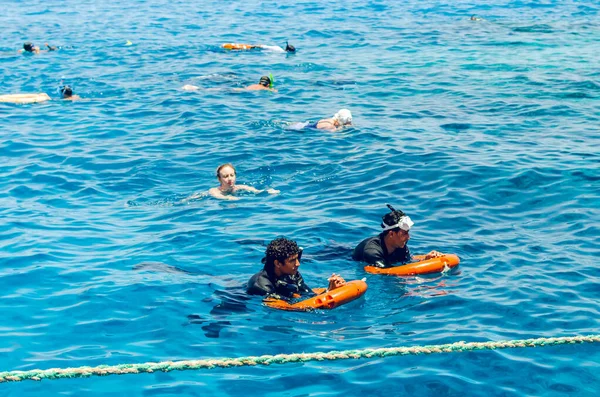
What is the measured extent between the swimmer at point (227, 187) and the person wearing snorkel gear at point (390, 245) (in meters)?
3.33

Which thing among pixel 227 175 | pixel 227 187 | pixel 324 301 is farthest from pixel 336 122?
pixel 324 301

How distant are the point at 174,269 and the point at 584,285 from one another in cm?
521

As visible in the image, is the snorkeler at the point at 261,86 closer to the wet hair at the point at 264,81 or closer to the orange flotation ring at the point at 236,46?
the wet hair at the point at 264,81

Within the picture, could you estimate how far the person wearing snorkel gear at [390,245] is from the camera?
10062 mm

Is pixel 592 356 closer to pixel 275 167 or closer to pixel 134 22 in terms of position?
pixel 275 167

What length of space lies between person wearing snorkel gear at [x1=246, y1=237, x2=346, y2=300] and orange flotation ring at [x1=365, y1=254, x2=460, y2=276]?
→ 1.09 meters

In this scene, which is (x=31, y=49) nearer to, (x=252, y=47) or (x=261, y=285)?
(x=252, y=47)

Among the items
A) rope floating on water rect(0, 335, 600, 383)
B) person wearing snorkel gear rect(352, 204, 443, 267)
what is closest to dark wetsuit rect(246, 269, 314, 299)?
person wearing snorkel gear rect(352, 204, 443, 267)

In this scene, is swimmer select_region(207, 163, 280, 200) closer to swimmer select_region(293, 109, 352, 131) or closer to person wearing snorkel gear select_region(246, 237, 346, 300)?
swimmer select_region(293, 109, 352, 131)

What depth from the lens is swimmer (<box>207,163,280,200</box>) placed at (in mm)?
12992

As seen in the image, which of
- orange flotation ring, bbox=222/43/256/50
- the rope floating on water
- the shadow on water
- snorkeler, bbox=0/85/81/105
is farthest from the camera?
orange flotation ring, bbox=222/43/256/50

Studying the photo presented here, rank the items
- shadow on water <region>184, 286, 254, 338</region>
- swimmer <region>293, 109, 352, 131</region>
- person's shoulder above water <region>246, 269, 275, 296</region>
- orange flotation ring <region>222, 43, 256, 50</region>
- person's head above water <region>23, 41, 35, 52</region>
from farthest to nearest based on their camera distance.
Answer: orange flotation ring <region>222, 43, 256, 50</region> → person's head above water <region>23, 41, 35, 52</region> → swimmer <region>293, 109, 352, 131</region> → person's shoulder above water <region>246, 269, 275, 296</region> → shadow on water <region>184, 286, 254, 338</region>

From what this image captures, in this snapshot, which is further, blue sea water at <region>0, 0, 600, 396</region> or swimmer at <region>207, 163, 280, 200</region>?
swimmer at <region>207, 163, 280, 200</region>

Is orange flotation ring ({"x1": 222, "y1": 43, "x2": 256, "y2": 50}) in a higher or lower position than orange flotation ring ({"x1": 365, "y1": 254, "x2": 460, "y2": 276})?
higher
